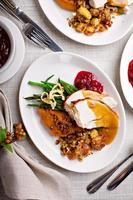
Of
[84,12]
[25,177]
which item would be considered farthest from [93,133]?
[84,12]

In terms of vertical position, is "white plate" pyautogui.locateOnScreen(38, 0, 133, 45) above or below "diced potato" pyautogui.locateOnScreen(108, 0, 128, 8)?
below

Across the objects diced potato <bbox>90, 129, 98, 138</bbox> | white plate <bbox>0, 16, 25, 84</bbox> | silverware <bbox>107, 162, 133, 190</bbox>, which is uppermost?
white plate <bbox>0, 16, 25, 84</bbox>

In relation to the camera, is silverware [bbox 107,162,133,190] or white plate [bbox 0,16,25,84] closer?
white plate [bbox 0,16,25,84]

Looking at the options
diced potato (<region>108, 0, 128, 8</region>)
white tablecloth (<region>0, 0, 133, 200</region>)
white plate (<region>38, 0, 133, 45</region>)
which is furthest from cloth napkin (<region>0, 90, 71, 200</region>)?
diced potato (<region>108, 0, 128, 8</region>)

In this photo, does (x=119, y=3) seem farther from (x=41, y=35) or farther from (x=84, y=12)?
(x=41, y=35)

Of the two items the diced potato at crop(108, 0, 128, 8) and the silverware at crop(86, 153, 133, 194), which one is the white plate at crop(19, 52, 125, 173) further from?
the diced potato at crop(108, 0, 128, 8)

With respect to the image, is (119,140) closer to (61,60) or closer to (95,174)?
(95,174)

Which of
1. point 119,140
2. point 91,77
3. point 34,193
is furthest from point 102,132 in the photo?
point 34,193
